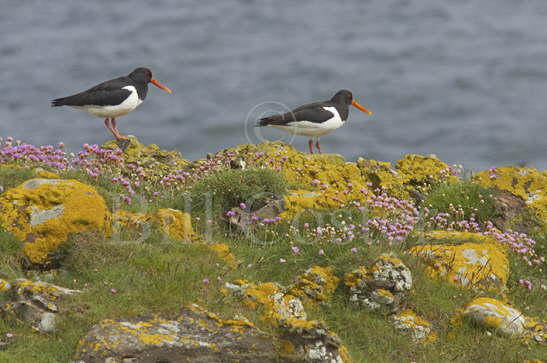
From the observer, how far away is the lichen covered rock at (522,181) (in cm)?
1388

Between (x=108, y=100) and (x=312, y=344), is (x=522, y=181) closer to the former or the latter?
(x=312, y=344)

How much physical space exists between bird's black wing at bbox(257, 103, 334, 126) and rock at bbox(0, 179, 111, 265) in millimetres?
8437

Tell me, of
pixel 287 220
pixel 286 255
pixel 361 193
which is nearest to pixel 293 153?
pixel 361 193

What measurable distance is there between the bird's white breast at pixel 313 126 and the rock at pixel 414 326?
29.7 feet

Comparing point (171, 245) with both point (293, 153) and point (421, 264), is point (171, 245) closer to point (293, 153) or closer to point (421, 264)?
point (421, 264)

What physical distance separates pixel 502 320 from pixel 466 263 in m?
1.35

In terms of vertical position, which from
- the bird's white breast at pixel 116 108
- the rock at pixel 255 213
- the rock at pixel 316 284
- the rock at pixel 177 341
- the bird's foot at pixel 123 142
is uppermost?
the bird's white breast at pixel 116 108

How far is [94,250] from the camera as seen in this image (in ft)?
30.1

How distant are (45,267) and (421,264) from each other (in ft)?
16.6

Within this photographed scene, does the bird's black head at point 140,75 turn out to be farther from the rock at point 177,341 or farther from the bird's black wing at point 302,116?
the rock at point 177,341

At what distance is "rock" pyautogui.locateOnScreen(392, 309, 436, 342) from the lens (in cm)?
891

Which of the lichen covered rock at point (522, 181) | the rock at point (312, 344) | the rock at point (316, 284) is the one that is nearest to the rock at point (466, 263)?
the rock at point (316, 284)

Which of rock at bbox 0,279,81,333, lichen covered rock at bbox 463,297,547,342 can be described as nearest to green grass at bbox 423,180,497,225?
lichen covered rock at bbox 463,297,547,342

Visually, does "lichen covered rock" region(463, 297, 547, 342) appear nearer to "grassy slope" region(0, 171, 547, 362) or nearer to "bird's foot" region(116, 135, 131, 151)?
"grassy slope" region(0, 171, 547, 362)
